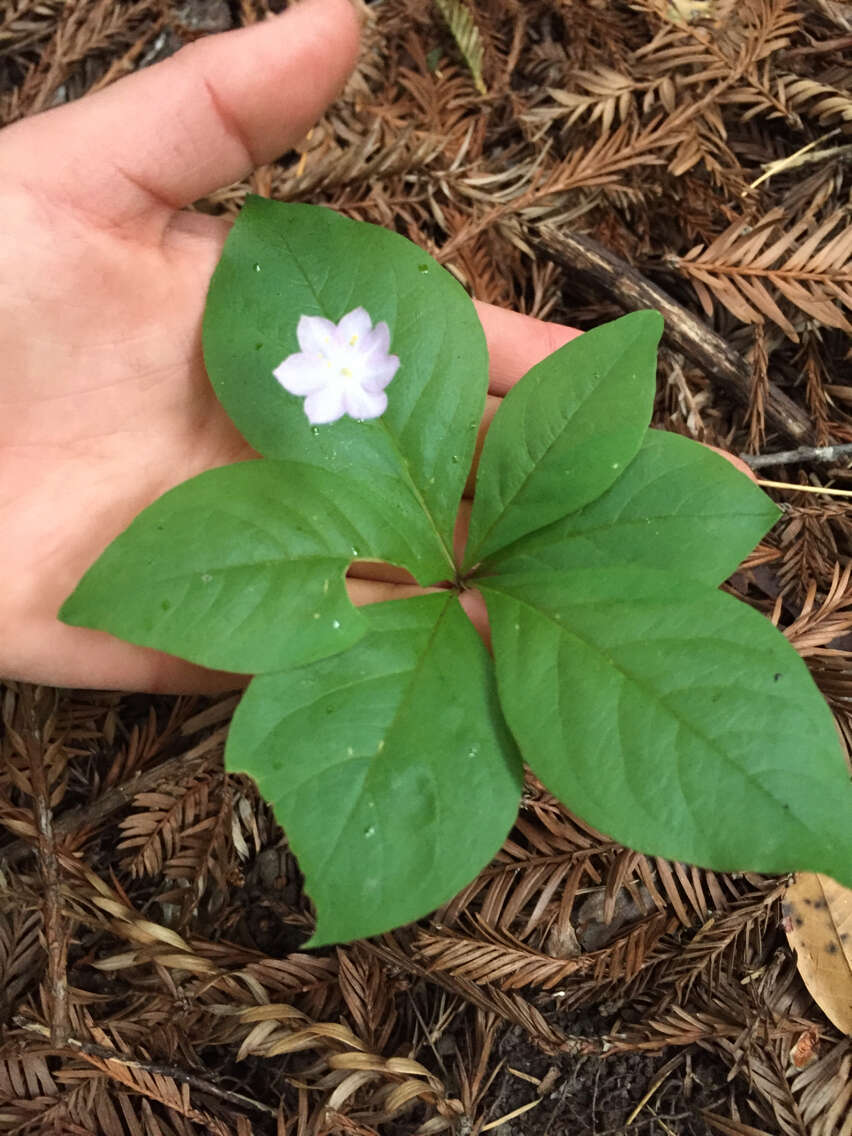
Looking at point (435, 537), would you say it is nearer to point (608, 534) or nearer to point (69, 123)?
point (608, 534)

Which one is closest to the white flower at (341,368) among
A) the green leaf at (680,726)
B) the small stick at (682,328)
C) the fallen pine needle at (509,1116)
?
the green leaf at (680,726)

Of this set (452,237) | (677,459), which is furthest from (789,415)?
(452,237)

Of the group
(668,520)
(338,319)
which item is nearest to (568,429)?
(668,520)

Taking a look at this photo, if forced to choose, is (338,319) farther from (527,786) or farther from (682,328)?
(527,786)

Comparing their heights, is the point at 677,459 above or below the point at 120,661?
above

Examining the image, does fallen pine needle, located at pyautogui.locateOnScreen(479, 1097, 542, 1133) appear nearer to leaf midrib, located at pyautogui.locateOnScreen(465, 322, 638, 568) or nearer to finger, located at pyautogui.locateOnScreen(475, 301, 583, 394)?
leaf midrib, located at pyautogui.locateOnScreen(465, 322, 638, 568)

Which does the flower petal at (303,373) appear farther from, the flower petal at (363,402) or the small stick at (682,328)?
the small stick at (682,328)
